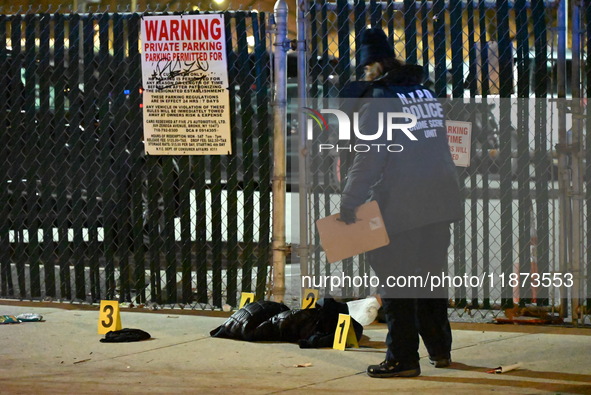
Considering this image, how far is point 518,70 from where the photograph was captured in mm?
7621

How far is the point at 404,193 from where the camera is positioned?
19.3 ft

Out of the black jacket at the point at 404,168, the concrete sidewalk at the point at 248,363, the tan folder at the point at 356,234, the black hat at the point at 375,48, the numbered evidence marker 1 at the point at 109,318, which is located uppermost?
the black hat at the point at 375,48

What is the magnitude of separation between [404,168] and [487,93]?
214cm

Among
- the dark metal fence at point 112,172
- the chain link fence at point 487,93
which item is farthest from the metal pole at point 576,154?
the dark metal fence at point 112,172

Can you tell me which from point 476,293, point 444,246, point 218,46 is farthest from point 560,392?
point 218,46

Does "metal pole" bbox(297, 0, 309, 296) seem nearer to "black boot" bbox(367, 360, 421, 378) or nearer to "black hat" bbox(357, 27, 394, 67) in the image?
Answer: "black hat" bbox(357, 27, 394, 67)

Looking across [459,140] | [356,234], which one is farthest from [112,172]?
[356,234]

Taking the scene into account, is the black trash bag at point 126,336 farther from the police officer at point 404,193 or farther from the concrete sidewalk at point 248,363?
the police officer at point 404,193

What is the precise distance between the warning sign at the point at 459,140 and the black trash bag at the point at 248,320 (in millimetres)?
1874

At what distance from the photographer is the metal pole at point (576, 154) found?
23.9ft

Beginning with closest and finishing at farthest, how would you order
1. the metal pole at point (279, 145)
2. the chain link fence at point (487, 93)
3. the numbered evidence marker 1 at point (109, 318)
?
the numbered evidence marker 1 at point (109, 318) < the chain link fence at point (487, 93) < the metal pole at point (279, 145)

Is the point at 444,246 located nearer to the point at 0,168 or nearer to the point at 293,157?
the point at 0,168

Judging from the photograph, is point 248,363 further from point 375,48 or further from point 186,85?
point 186,85

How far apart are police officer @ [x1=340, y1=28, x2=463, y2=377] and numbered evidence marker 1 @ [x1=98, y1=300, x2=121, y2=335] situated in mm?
2296
